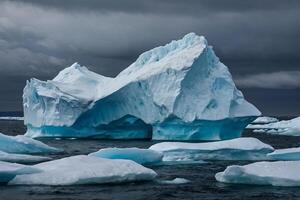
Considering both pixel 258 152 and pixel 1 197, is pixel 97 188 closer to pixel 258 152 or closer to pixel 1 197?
pixel 1 197

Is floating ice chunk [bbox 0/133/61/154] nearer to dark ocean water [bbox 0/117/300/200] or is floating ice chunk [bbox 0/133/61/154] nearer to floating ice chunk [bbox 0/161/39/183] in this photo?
floating ice chunk [bbox 0/161/39/183]

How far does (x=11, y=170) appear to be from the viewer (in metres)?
14.8

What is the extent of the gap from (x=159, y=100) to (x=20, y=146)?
10.8m

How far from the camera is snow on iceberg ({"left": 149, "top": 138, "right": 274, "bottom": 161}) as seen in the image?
23.0 m

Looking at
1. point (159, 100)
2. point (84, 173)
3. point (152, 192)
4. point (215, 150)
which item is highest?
point (159, 100)

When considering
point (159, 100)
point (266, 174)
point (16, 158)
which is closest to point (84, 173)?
point (266, 174)

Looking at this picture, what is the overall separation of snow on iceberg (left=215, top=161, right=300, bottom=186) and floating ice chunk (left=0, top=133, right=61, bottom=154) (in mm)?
12304

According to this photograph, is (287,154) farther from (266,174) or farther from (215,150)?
(266,174)

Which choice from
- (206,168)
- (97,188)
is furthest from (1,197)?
(206,168)

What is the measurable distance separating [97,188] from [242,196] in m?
4.03

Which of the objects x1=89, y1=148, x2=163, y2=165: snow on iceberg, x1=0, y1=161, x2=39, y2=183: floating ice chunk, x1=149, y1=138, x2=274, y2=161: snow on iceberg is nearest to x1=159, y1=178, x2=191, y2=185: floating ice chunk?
x1=89, y1=148, x2=163, y2=165: snow on iceberg

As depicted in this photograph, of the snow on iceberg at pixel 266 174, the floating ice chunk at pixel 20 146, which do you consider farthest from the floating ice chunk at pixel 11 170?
the floating ice chunk at pixel 20 146

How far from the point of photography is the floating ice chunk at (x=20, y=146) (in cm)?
2520

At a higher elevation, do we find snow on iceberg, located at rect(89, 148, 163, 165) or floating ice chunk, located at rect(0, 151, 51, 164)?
snow on iceberg, located at rect(89, 148, 163, 165)
